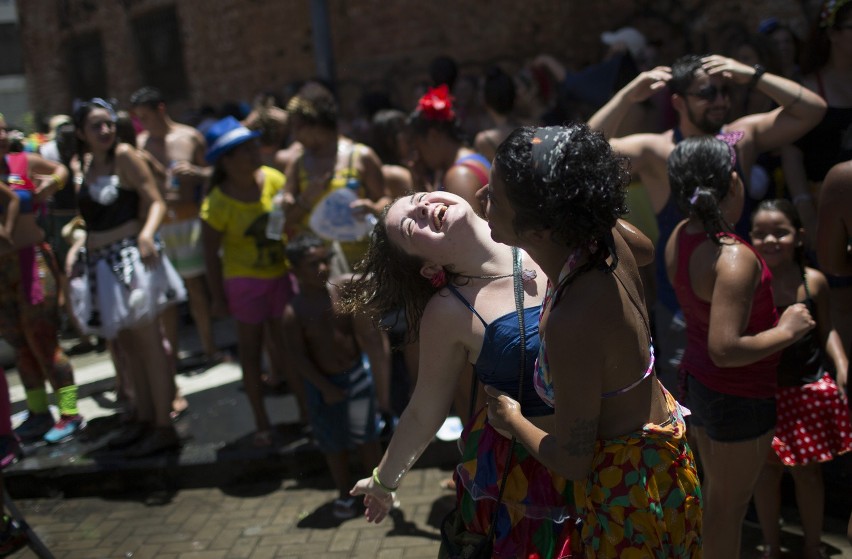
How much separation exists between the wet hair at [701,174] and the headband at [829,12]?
1.56m

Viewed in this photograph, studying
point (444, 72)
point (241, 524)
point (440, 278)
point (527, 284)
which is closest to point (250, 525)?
point (241, 524)

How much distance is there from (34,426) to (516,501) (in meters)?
4.44

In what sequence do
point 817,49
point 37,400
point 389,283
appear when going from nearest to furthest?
point 389,283, point 817,49, point 37,400

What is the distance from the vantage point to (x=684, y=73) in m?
3.71

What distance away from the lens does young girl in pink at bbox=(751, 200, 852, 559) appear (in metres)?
3.21

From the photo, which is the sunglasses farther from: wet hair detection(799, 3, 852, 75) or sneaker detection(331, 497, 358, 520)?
sneaker detection(331, 497, 358, 520)

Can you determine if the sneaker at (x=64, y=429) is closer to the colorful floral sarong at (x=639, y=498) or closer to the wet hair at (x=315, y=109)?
the wet hair at (x=315, y=109)

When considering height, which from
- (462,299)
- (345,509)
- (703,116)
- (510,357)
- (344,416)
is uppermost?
(703,116)

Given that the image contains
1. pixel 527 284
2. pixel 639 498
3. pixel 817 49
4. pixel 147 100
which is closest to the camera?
pixel 639 498

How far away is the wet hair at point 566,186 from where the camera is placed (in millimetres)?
1797

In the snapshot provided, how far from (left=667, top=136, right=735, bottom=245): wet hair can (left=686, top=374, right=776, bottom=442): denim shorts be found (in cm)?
58

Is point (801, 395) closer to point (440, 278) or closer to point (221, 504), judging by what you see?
point (440, 278)

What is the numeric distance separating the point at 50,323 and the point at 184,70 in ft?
29.0

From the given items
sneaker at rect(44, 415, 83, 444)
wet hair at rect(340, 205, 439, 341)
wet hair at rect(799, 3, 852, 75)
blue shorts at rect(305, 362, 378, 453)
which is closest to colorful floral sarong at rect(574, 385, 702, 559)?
wet hair at rect(340, 205, 439, 341)
